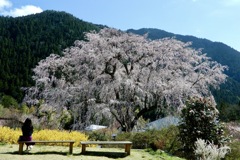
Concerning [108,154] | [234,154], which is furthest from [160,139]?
[108,154]

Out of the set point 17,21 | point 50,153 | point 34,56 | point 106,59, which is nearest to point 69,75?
point 106,59

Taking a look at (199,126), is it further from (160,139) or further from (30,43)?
(30,43)

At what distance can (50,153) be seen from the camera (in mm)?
10859

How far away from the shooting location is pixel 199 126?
13641 millimetres

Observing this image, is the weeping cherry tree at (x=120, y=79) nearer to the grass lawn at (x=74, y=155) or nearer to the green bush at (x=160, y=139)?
the green bush at (x=160, y=139)

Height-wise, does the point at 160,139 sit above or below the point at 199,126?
below

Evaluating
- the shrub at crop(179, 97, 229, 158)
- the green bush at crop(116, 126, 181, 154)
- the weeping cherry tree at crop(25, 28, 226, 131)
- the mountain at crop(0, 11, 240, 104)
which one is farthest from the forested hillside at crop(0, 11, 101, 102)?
the shrub at crop(179, 97, 229, 158)

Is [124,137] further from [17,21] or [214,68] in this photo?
[17,21]

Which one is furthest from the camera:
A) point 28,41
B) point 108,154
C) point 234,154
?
point 28,41

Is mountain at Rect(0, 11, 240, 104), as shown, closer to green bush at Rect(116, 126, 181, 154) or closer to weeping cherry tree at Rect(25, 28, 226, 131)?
weeping cherry tree at Rect(25, 28, 226, 131)

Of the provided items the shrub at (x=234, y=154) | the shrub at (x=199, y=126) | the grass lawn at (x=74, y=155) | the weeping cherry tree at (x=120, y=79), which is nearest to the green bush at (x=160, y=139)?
the shrub at (x=199, y=126)

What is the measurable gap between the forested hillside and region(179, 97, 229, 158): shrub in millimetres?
76967

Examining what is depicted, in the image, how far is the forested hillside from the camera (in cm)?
9362

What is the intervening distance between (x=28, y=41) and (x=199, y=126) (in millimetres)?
118273
